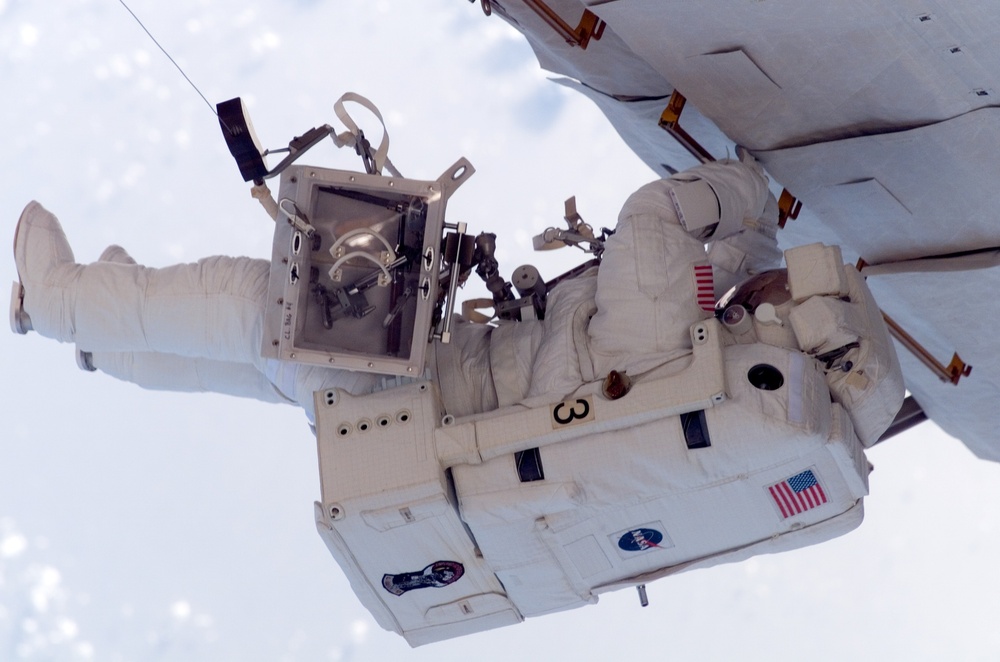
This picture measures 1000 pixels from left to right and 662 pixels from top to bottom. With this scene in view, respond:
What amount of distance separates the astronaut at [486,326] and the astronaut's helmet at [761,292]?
5.1 inches

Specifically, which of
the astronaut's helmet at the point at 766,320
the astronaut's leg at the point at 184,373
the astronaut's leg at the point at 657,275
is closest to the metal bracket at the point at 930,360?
the astronaut's helmet at the point at 766,320

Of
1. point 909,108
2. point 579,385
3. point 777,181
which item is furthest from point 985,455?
point 579,385

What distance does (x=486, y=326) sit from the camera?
342 cm

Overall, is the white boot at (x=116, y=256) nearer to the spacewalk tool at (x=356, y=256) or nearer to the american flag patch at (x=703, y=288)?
the spacewalk tool at (x=356, y=256)

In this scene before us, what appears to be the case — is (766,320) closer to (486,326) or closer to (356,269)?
(486,326)

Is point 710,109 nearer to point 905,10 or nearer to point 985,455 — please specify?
point 905,10

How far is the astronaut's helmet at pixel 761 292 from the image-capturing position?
3.25m

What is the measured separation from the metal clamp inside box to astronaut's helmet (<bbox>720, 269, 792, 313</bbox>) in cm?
76

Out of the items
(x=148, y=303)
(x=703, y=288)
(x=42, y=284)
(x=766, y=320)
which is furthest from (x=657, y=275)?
(x=42, y=284)

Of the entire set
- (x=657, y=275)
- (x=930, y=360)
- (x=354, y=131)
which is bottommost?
(x=930, y=360)

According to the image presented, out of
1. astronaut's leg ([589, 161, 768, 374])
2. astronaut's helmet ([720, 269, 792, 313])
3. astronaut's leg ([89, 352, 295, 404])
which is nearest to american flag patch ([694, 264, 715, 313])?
astronaut's leg ([589, 161, 768, 374])

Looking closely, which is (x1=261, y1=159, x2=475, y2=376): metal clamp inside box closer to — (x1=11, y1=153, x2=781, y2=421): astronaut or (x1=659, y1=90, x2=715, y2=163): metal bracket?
(x1=11, y1=153, x2=781, y2=421): astronaut

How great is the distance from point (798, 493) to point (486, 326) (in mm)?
895

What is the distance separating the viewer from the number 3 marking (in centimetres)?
300
